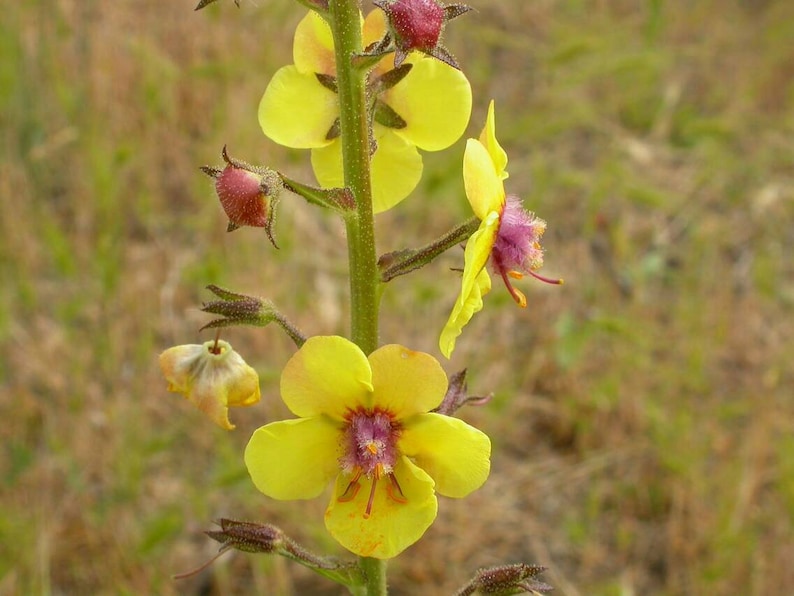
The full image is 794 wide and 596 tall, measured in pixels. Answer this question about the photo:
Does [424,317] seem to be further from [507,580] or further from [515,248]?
[515,248]

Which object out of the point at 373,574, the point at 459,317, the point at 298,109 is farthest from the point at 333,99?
the point at 373,574

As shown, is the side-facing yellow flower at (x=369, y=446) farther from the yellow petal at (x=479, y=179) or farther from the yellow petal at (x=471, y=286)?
the yellow petal at (x=479, y=179)

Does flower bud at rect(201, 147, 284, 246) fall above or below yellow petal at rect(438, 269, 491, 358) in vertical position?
above

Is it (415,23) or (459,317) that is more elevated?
(415,23)

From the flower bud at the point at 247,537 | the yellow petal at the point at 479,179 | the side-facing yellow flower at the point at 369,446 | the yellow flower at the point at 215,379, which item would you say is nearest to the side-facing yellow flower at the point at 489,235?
the yellow petal at the point at 479,179

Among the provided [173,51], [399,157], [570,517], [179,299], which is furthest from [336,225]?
[399,157]

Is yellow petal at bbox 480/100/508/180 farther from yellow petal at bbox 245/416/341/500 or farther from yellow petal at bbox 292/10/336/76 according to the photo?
yellow petal at bbox 245/416/341/500

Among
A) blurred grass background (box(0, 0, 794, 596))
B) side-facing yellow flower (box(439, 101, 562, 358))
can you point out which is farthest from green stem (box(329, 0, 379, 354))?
blurred grass background (box(0, 0, 794, 596))
